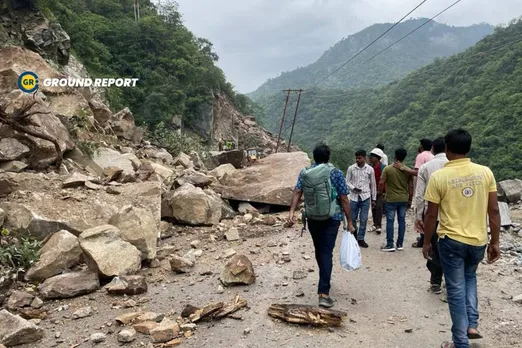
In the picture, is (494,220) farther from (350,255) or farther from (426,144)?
(426,144)

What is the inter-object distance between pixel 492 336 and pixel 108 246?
4.04 m

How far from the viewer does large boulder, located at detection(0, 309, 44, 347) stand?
10.6 ft

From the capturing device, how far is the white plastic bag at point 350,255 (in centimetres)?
367

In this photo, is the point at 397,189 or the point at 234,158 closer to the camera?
the point at 397,189

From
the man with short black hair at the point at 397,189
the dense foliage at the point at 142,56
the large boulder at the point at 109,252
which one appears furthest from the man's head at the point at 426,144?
the dense foliage at the point at 142,56

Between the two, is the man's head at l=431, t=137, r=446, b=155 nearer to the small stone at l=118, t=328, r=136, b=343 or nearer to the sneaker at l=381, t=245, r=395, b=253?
the sneaker at l=381, t=245, r=395, b=253

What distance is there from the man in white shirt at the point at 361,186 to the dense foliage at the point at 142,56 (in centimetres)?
1824

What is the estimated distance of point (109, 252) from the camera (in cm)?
459

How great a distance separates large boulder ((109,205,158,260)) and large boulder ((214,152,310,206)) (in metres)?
3.20

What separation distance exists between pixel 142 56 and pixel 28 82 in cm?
2242

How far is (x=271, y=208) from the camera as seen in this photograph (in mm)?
8445

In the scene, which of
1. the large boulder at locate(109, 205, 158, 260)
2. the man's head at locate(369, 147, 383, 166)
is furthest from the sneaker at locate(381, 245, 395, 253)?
the large boulder at locate(109, 205, 158, 260)

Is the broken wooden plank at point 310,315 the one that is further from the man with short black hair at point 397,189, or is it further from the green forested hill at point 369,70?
the green forested hill at point 369,70

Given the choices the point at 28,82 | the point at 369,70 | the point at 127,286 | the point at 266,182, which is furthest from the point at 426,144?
the point at 369,70
